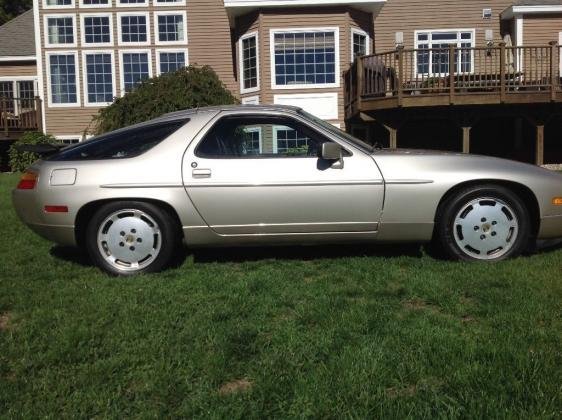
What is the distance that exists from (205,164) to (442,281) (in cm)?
211

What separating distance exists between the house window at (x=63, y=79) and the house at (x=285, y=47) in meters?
0.03

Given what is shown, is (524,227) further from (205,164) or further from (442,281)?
(205,164)

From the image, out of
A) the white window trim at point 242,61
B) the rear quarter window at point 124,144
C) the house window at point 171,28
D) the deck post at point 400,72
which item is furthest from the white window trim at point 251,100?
the rear quarter window at point 124,144

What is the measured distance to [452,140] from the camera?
722 inches

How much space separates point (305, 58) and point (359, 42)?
1.83 metres

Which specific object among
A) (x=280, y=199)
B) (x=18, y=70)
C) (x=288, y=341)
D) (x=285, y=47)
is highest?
(x=18, y=70)

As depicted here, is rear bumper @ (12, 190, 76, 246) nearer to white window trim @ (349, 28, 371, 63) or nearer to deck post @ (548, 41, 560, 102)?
deck post @ (548, 41, 560, 102)

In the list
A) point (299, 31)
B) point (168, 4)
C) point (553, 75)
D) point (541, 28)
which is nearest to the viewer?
point (553, 75)

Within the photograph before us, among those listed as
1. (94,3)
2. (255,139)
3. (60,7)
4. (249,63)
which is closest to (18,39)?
(60,7)

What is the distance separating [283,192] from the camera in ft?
15.8

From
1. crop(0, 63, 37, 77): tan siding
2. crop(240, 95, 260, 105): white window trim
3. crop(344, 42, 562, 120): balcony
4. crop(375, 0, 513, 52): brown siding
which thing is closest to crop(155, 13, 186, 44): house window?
crop(240, 95, 260, 105): white window trim

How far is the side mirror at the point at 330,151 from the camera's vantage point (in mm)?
4703

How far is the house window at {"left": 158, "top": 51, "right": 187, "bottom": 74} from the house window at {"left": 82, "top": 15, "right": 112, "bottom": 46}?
5.73ft

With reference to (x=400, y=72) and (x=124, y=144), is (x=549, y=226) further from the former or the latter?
(x=400, y=72)
